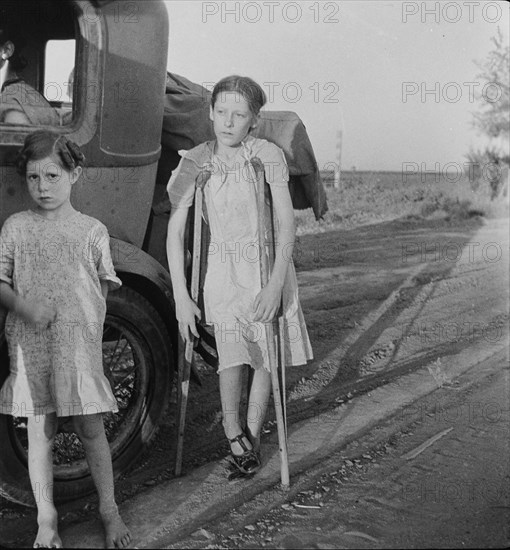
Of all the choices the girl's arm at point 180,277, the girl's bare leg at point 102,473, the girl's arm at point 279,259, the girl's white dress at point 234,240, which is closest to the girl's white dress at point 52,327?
the girl's bare leg at point 102,473

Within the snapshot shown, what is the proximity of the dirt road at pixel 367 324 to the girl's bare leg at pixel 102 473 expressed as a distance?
26 centimetres

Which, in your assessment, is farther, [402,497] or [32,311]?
[402,497]

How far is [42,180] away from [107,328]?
89 cm

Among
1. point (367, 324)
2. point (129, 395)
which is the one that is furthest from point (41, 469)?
point (367, 324)

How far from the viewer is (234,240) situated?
3693 mm

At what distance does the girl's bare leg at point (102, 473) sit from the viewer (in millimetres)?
3117

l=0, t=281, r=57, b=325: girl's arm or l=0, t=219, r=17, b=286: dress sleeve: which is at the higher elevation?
l=0, t=219, r=17, b=286: dress sleeve

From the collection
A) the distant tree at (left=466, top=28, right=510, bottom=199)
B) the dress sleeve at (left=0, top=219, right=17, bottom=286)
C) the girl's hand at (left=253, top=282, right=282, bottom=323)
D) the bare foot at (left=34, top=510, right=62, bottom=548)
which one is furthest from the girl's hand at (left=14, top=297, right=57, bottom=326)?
the distant tree at (left=466, top=28, right=510, bottom=199)

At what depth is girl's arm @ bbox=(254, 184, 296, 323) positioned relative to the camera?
143 inches

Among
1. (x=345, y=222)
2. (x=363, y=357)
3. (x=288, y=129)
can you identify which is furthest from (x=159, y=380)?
(x=345, y=222)

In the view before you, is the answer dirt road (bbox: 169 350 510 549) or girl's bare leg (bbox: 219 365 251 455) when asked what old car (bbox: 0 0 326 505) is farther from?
dirt road (bbox: 169 350 510 549)

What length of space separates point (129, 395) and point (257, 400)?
2.13ft

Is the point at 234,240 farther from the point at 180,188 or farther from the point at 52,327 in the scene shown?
the point at 52,327

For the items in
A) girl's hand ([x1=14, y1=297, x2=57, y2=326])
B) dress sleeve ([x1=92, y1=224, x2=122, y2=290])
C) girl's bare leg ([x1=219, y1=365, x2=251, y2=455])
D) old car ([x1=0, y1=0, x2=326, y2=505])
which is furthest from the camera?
girl's bare leg ([x1=219, y1=365, x2=251, y2=455])
